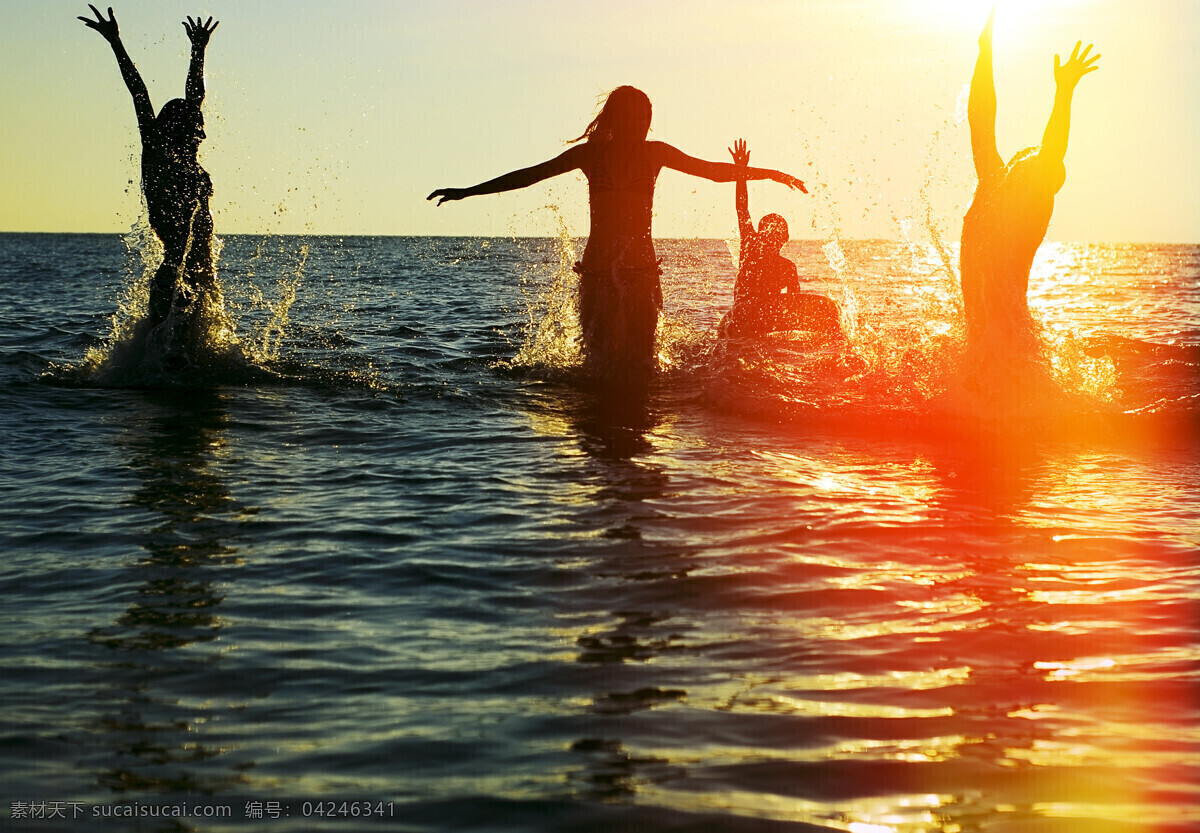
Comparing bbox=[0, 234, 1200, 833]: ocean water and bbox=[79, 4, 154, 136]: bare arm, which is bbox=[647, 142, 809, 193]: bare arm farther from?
bbox=[79, 4, 154, 136]: bare arm

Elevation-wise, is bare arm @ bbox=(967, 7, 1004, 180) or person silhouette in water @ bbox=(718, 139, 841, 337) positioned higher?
bare arm @ bbox=(967, 7, 1004, 180)

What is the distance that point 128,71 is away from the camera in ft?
34.4

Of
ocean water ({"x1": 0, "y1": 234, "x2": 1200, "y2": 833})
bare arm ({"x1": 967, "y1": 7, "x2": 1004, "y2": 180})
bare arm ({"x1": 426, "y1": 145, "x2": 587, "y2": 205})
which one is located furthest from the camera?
bare arm ({"x1": 426, "y1": 145, "x2": 587, "y2": 205})

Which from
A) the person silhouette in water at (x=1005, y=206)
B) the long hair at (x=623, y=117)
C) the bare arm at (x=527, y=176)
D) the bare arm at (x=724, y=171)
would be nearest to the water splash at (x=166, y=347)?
the bare arm at (x=527, y=176)

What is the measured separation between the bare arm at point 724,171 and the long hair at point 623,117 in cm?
48

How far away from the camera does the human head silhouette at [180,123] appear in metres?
10.8

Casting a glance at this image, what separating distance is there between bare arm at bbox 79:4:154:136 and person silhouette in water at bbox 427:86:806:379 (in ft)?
9.77

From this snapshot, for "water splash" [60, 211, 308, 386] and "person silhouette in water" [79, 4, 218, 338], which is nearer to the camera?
"person silhouette in water" [79, 4, 218, 338]

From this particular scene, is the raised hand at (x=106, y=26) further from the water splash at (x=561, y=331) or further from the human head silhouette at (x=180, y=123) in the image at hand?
the water splash at (x=561, y=331)

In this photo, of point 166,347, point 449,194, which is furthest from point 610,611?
point 166,347

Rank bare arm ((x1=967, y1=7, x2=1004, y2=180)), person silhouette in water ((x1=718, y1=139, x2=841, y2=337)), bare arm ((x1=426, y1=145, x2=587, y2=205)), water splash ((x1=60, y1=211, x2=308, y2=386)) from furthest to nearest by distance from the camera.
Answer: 1. person silhouette in water ((x1=718, y1=139, x2=841, y2=337))
2. water splash ((x1=60, y1=211, x2=308, y2=386))
3. bare arm ((x1=426, y1=145, x2=587, y2=205))
4. bare arm ((x1=967, y1=7, x2=1004, y2=180))

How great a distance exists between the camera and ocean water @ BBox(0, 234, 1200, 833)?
3.47 metres

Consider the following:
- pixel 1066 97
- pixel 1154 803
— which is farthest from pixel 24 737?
pixel 1066 97

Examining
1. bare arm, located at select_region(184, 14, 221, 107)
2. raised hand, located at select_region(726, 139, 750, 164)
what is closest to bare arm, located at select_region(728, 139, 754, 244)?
raised hand, located at select_region(726, 139, 750, 164)
